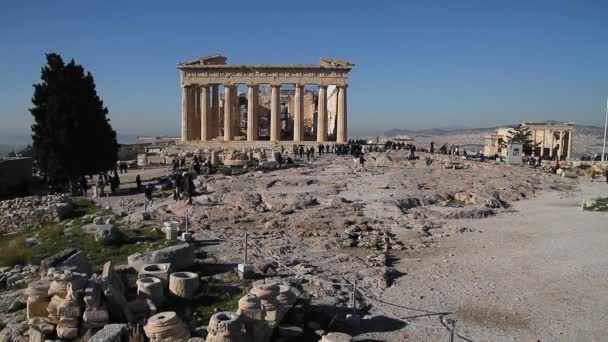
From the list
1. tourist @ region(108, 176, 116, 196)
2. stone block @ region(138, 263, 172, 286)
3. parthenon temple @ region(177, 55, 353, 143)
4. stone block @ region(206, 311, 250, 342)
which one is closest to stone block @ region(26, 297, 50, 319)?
stone block @ region(138, 263, 172, 286)

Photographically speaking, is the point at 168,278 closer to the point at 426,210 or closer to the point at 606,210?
the point at 426,210

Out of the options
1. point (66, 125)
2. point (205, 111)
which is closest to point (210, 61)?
point (205, 111)

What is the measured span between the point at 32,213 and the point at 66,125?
638 centimetres

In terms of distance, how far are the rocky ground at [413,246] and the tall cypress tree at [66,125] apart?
280 cm

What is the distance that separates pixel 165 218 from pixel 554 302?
1250 centimetres

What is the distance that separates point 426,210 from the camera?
64.7 ft

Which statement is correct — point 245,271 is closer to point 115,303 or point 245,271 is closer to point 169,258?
point 169,258

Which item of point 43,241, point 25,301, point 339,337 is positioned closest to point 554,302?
point 339,337

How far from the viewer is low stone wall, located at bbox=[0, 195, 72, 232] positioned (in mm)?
19703

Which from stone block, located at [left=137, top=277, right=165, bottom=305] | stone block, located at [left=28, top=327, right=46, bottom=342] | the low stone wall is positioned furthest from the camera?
the low stone wall

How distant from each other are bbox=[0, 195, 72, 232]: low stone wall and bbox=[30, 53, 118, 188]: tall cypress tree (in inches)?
153

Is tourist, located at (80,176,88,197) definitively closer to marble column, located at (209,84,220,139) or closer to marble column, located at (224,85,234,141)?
marble column, located at (224,85,234,141)

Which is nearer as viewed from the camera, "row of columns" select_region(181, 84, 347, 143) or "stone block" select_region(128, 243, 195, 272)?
"stone block" select_region(128, 243, 195, 272)

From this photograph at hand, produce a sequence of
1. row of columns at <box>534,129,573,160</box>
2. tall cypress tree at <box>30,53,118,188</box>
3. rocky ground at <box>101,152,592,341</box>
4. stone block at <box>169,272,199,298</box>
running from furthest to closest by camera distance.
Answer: row of columns at <box>534,129,573,160</box> < tall cypress tree at <box>30,53,118,188</box> < rocky ground at <box>101,152,592,341</box> < stone block at <box>169,272,199,298</box>
